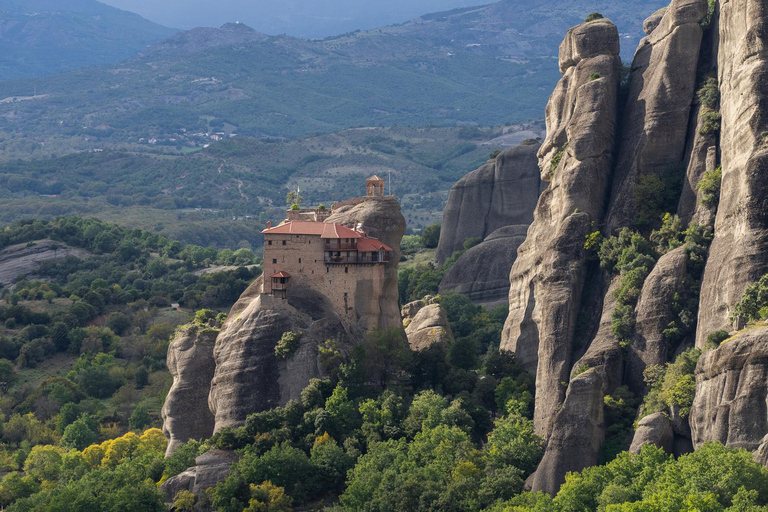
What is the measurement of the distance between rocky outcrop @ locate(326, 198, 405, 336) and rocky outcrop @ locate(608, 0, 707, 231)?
16.2 metres

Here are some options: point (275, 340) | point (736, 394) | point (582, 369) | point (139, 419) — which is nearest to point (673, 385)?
A: point (582, 369)

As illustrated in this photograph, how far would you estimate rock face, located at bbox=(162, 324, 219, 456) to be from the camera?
3890 inches

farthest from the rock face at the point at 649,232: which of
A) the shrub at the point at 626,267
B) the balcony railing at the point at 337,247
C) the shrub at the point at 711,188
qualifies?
the balcony railing at the point at 337,247

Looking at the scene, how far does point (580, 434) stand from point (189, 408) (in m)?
29.1

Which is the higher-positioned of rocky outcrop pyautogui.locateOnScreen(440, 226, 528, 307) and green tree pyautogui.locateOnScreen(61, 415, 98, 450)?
rocky outcrop pyautogui.locateOnScreen(440, 226, 528, 307)

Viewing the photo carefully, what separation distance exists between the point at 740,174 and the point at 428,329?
34.0 meters

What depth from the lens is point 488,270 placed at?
14238 centimetres


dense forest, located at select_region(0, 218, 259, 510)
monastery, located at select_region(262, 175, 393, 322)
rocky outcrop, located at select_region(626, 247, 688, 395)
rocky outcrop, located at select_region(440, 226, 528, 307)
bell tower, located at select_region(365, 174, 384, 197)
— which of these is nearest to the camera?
rocky outcrop, located at select_region(626, 247, 688, 395)

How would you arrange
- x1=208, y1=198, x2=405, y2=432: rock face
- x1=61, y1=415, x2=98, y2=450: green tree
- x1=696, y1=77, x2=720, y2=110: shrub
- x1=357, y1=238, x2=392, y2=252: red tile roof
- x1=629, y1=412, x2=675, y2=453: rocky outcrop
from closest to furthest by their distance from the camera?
x1=629, y1=412, x2=675, y2=453: rocky outcrop < x1=696, y1=77, x2=720, y2=110: shrub < x1=208, y1=198, x2=405, y2=432: rock face < x1=357, y1=238, x2=392, y2=252: red tile roof < x1=61, y1=415, x2=98, y2=450: green tree

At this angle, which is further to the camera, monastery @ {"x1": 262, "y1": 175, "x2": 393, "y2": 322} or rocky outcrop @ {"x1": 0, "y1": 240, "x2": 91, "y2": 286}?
rocky outcrop @ {"x1": 0, "y1": 240, "x2": 91, "y2": 286}

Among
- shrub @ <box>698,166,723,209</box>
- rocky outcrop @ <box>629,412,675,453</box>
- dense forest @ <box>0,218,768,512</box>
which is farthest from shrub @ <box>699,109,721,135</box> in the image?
rocky outcrop @ <box>629,412,675,453</box>

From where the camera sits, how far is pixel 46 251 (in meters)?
194

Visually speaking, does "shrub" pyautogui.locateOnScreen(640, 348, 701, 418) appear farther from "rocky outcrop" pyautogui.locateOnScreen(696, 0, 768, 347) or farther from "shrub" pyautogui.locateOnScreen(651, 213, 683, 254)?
"shrub" pyautogui.locateOnScreen(651, 213, 683, 254)

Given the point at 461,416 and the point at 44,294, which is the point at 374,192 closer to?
the point at 461,416
